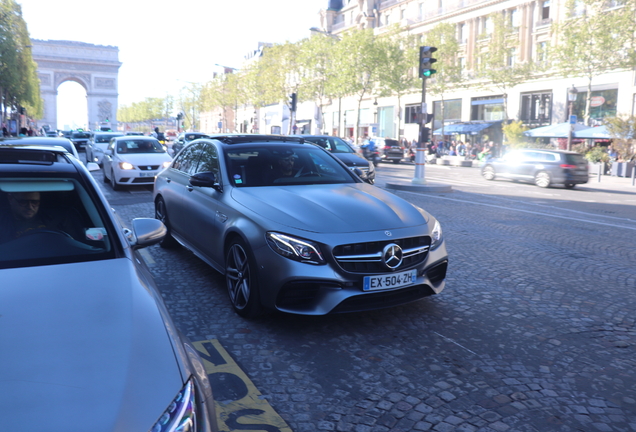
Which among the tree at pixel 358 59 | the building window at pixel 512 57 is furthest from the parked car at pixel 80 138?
the building window at pixel 512 57

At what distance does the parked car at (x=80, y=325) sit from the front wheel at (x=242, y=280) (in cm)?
126

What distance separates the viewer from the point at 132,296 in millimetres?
2295

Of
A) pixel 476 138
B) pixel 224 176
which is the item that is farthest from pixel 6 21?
pixel 476 138

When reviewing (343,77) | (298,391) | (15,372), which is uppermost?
(343,77)

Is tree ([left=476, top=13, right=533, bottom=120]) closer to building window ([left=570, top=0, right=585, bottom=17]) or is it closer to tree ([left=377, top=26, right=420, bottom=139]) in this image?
building window ([left=570, top=0, right=585, bottom=17])

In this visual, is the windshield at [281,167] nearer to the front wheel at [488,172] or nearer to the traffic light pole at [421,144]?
the traffic light pole at [421,144]

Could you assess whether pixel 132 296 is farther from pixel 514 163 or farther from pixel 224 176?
pixel 514 163

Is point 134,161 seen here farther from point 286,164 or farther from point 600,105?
point 600,105

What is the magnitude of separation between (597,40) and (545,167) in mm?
16618

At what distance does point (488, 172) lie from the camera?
2323 centimetres

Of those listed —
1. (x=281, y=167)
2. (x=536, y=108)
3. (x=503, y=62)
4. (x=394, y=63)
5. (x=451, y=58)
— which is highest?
(x=451, y=58)

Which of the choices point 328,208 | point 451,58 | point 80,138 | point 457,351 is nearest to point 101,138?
point 80,138

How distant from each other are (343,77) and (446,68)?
858cm

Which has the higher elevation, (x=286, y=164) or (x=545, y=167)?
(x=286, y=164)
